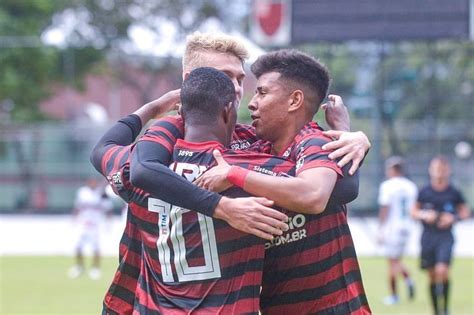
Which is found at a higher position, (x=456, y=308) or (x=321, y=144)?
(x=321, y=144)

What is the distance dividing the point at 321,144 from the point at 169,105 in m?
1.09

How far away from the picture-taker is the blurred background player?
21.3 meters

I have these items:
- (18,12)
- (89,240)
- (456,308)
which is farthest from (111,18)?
(456,308)

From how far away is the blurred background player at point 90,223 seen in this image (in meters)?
21.3

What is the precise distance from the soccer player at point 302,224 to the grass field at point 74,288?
411 inches

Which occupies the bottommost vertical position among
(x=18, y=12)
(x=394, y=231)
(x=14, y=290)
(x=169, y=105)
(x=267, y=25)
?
(x=14, y=290)

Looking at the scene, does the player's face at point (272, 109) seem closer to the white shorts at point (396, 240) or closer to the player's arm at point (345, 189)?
the player's arm at point (345, 189)

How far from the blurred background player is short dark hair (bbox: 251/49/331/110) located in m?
16.4

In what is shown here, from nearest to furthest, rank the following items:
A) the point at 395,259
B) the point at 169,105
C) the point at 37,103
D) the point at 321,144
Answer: the point at 321,144, the point at 169,105, the point at 395,259, the point at 37,103

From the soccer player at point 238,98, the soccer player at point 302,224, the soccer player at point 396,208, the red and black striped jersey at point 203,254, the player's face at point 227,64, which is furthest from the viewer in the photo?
the soccer player at point 396,208

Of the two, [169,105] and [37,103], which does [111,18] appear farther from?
[169,105]

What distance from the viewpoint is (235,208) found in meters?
4.29

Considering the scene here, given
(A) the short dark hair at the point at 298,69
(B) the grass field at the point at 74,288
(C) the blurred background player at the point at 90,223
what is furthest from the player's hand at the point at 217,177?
(C) the blurred background player at the point at 90,223

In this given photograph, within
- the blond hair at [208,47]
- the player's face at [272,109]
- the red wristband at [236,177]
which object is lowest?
the red wristband at [236,177]
